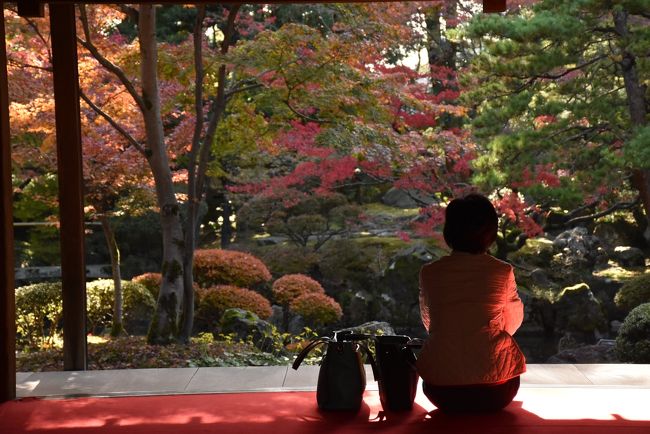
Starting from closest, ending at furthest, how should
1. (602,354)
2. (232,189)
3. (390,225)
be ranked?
(602,354)
(232,189)
(390,225)

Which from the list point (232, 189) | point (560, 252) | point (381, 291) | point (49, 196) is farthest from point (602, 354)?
point (49, 196)

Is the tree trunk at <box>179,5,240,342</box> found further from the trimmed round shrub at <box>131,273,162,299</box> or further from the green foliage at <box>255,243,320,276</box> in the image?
the green foliage at <box>255,243,320,276</box>

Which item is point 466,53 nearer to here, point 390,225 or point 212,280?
point 390,225

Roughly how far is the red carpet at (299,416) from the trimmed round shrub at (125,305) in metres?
4.46

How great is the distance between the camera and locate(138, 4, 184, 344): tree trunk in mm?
6418

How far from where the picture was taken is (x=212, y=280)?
862cm

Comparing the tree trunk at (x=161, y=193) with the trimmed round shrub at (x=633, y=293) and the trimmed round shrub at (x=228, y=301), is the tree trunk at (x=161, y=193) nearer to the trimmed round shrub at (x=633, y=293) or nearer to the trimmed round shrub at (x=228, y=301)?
the trimmed round shrub at (x=228, y=301)

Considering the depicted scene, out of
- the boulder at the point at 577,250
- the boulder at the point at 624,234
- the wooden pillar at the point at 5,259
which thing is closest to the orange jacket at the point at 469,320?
the wooden pillar at the point at 5,259

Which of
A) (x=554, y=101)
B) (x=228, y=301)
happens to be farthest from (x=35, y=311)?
(x=554, y=101)

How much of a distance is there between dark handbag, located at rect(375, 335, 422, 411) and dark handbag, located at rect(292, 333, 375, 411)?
6 centimetres

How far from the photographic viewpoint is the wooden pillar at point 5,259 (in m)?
3.82

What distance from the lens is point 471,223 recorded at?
2975mm

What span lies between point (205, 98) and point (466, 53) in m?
3.17

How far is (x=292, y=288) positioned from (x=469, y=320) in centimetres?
601
